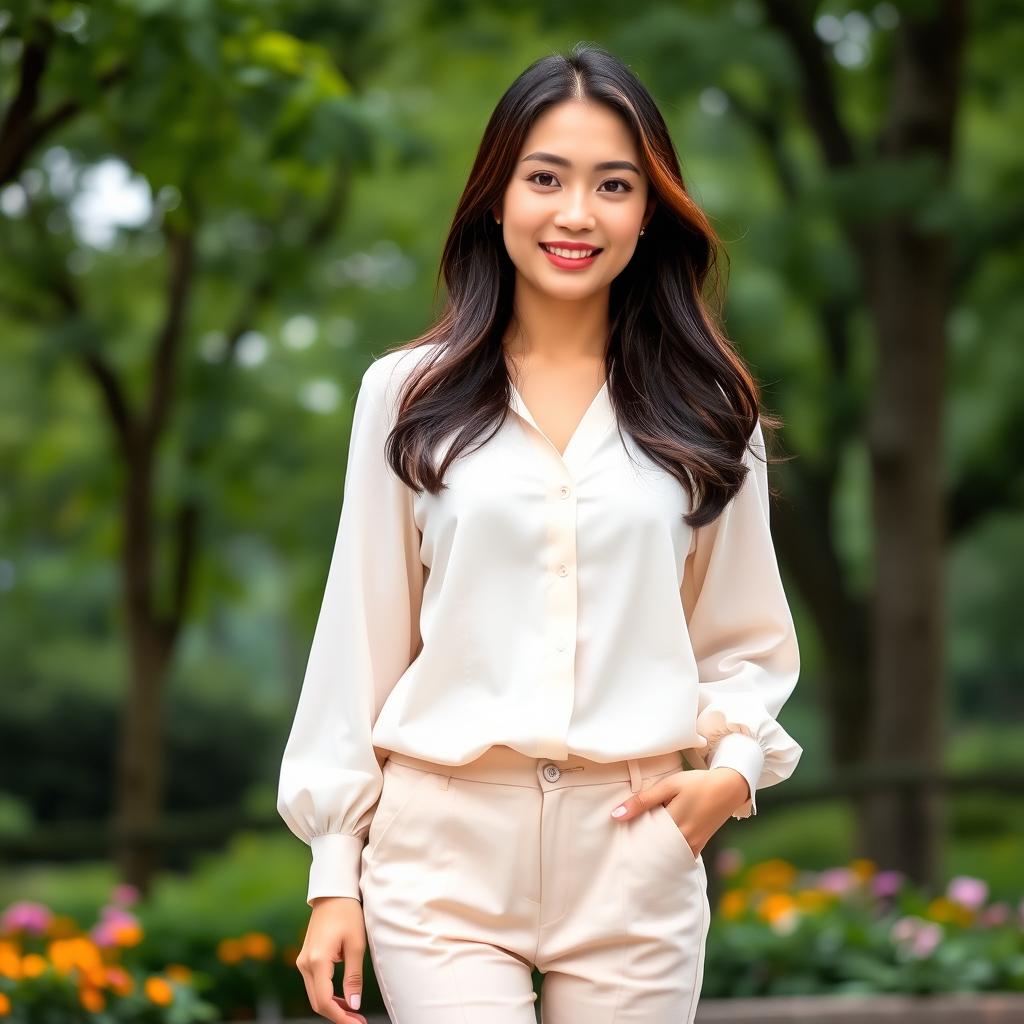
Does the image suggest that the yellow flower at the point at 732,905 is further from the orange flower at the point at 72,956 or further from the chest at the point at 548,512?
the chest at the point at 548,512

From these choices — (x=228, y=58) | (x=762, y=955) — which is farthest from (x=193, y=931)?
(x=228, y=58)

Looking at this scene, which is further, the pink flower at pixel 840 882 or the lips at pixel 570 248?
the pink flower at pixel 840 882

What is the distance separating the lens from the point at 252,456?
976 centimetres

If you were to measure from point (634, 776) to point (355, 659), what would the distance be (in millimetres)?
434

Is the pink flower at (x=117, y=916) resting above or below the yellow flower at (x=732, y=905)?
above

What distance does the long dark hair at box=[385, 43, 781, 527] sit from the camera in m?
2.51

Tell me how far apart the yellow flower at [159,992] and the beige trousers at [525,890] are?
2.57 m

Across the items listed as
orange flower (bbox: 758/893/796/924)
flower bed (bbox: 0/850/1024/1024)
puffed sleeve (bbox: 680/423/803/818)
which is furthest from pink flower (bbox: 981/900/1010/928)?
puffed sleeve (bbox: 680/423/803/818)

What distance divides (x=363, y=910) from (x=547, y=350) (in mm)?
885

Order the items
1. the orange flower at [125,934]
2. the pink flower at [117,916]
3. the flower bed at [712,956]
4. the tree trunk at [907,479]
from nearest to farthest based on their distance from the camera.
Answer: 1. the flower bed at [712,956]
2. the orange flower at [125,934]
3. the pink flower at [117,916]
4. the tree trunk at [907,479]

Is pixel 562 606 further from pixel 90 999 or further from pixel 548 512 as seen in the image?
pixel 90 999

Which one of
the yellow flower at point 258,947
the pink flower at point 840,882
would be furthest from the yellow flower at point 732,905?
the yellow flower at point 258,947

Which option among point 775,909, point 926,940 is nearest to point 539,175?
point 926,940

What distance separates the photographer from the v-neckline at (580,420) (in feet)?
8.21
